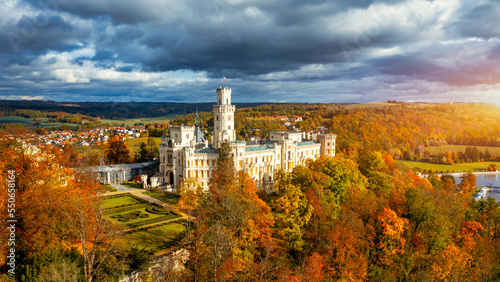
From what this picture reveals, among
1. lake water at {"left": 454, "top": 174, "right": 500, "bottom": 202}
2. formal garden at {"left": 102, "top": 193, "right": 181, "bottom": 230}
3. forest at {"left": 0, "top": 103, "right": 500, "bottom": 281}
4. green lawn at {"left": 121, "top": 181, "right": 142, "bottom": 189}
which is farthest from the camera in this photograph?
lake water at {"left": 454, "top": 174, "right": 500, "bottom": 202}

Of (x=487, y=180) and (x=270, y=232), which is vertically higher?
(x=270, y=232)

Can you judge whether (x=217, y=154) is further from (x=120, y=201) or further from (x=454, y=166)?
(x=454, y=166)

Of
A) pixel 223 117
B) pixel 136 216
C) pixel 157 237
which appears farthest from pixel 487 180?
pixel 136 216

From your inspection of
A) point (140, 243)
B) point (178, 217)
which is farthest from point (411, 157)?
point (140, 243)

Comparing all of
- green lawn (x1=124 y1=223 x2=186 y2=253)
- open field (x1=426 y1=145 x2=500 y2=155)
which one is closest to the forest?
green lawn (x1=124 y1=223 x2=186 y2=253)

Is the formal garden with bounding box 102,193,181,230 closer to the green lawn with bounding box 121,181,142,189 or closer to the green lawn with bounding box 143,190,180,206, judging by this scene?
the green lawn with bounding box 143,190,180,206

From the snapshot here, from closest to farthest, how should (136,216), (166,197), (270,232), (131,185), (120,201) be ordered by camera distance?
(270,232)
(136,216)
(120,201)
(166,197)
(131,185)

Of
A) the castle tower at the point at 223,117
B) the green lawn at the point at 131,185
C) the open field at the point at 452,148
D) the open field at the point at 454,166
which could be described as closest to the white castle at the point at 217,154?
the castle tower at the point at 223,117
